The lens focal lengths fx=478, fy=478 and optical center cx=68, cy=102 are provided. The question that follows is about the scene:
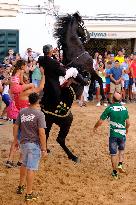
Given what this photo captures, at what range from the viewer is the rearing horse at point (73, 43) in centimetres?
973

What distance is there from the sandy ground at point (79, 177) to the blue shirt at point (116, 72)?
213 inches

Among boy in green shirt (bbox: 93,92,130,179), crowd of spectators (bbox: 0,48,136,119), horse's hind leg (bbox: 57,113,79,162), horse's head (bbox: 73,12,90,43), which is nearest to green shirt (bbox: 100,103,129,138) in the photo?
boy in green shirt (bbox: 93,92,130,179)

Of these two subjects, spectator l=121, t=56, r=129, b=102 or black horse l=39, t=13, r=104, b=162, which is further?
spectator l=121, t=56, r=129, b=102

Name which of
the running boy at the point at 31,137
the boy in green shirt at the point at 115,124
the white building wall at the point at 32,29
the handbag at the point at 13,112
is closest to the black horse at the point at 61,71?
the handbag at the point at 13,112

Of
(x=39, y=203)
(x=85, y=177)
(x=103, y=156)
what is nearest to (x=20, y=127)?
(x=39, y=203)

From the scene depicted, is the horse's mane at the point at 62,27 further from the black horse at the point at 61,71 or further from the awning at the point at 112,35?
the awning at the point at 112,35

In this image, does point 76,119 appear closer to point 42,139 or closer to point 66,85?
point 66,85

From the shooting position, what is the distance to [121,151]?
8508mm

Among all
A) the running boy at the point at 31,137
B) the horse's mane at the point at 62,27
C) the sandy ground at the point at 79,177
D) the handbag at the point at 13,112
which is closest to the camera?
the running boy at the point at 31,137

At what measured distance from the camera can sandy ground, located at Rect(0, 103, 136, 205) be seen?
725cm

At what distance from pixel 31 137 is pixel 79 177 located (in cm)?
177

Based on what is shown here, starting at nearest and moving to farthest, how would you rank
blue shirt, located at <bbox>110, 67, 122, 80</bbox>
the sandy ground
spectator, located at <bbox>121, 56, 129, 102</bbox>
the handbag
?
the sandy ground
the handbag
blue shirt, located at <bbox>110, 67, 122, 80</bbox>
spectator, located at <bbox>121, 56, 129, 102</bbox>

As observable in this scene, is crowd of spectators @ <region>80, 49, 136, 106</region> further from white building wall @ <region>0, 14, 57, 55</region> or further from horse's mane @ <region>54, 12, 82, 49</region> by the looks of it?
horse's mane @ <region>54, 12, 82, 49</region>

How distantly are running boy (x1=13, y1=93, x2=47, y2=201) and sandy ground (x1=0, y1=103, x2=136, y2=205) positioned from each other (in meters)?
0.50
